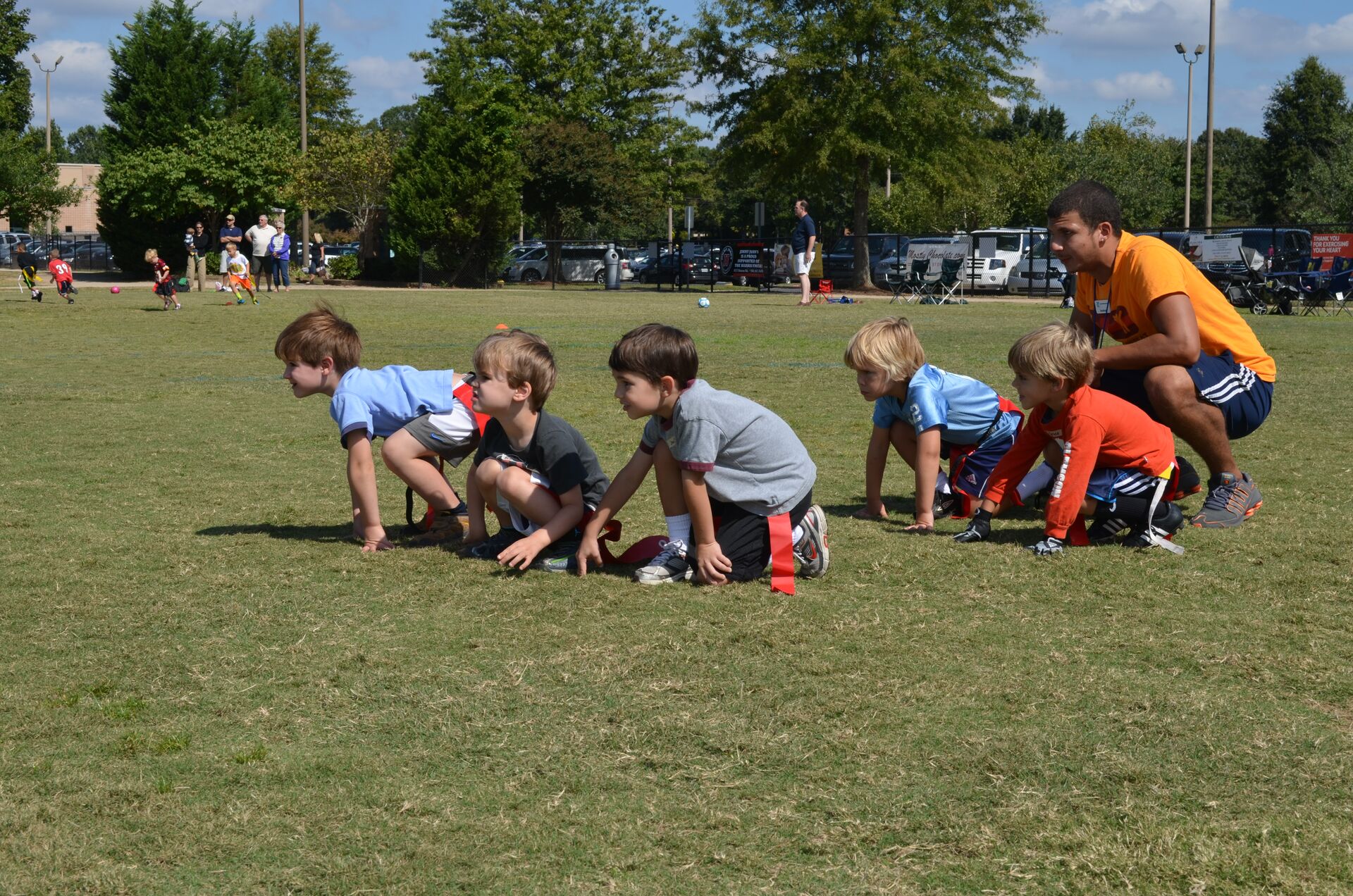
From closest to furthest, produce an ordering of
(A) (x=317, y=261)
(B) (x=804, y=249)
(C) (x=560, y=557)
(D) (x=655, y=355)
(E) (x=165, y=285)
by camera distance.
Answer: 1. (D) (x=655, y=355)
2. (C) (x=560, y=557)
3. (E) (x=165, y=285)
4. (B) (x=804, y=249)
5. (A) (x=317, y=261)

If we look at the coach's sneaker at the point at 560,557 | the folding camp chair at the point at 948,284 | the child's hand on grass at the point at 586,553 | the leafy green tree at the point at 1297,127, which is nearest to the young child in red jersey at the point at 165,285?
the folding camp chair at the point at 948,284

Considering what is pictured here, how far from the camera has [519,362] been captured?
514cm

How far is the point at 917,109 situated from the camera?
4284 centimetres

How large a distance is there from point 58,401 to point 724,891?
10.3 m

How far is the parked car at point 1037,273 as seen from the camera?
1608 inches

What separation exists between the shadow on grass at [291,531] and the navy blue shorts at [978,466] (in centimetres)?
293

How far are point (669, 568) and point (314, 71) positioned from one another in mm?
79810

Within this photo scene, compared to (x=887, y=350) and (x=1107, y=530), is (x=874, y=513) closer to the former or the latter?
(x=887, y=350)

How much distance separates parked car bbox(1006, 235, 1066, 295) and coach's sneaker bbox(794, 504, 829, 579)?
3690 centimetres

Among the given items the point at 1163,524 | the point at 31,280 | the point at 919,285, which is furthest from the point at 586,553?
the point at 919,285

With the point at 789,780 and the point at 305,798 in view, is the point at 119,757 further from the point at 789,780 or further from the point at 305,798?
the point at 789,780

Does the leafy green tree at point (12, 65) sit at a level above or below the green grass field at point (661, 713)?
above

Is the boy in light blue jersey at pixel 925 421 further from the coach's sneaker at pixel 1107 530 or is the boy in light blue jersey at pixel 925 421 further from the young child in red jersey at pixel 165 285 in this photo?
the young child in red jersey at pixel 165 285

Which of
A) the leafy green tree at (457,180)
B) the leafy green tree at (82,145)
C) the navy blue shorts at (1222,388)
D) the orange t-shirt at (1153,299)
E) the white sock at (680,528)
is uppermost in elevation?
the leafy green tree at (82,145)
